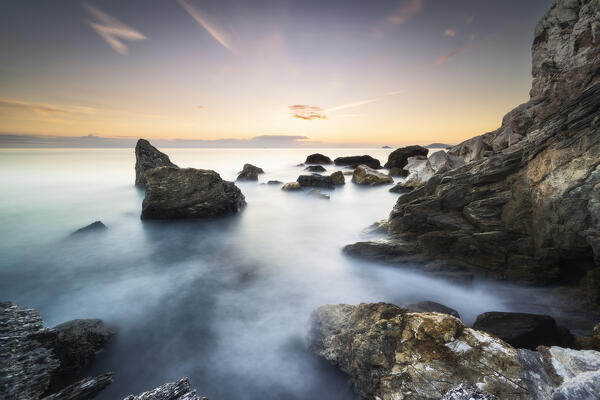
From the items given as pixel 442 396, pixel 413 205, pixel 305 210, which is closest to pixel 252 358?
pixel 442 396

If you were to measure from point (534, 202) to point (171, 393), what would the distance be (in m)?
6.17

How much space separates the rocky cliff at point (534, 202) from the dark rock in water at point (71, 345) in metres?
6.43

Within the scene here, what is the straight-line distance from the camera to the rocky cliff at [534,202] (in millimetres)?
3721

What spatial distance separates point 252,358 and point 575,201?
18.0 feet

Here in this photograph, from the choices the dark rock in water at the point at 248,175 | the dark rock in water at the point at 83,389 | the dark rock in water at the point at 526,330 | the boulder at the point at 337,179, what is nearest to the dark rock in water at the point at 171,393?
the dark rock in water at the point at 83,389

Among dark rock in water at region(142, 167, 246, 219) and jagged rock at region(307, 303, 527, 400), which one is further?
dark rock in water at region(142, 167, 246, 219)

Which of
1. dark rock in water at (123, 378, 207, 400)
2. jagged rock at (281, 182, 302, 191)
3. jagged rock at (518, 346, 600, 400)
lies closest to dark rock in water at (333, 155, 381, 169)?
jagged rock at (281, 182, 302, 191)

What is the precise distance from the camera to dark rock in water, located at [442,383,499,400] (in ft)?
6.19

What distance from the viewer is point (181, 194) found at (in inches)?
380

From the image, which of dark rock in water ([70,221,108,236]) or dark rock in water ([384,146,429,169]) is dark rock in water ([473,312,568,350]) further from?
dark rock in water ([384,146,429,169])

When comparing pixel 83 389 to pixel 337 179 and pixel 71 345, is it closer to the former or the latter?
pixel 71 345

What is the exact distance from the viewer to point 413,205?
6.30 metres

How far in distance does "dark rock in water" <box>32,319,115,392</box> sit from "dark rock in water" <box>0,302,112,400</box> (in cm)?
1

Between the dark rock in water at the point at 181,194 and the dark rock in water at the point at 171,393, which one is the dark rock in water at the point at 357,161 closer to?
the dark rock in water at the point at 181,194
